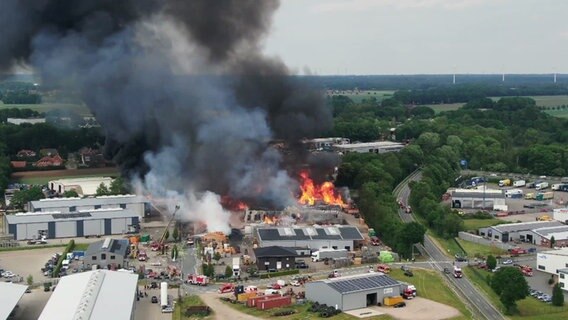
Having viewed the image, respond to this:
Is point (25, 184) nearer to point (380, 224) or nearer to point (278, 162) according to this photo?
point (278, 162)

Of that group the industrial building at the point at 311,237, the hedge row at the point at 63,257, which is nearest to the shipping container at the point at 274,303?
the industrial building at the point at 311,237

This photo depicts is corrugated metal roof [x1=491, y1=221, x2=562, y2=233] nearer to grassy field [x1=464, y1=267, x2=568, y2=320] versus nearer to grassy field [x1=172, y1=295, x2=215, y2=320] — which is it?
grassy field [x1=464, y1=267, x2=568, y2=320]

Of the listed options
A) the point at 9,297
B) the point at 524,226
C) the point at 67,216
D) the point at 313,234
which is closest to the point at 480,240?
the point at 524,226

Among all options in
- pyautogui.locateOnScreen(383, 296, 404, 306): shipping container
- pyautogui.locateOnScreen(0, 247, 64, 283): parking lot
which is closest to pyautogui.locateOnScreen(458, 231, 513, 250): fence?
pyautogui.locateOnScreen(383, 296, 404, 306): shipping container

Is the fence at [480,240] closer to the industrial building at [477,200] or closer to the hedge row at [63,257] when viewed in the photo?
the industrial building at [477,200]

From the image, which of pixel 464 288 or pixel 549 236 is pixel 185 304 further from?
pixel 549 236

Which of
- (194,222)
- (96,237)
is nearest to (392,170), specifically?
(194,222)
